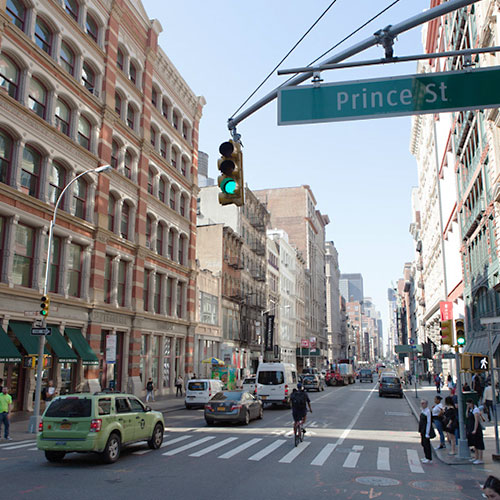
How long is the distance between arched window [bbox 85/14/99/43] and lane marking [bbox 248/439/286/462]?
26.8m

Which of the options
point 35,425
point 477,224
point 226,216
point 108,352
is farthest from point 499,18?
point 226,216

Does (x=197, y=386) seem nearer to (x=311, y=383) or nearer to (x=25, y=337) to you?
(x=25, y=337)

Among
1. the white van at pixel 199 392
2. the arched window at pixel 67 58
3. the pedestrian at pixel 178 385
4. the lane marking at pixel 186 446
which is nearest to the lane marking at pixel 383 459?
the lane marking at pixel 186 446

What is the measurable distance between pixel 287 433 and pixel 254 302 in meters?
46.0

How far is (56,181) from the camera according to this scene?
93.5 feet

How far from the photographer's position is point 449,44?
45688 mm

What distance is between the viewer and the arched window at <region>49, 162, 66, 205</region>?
2786cm

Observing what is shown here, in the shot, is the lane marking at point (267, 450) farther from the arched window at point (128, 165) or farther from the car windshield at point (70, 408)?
the arched window at point (128, 165)

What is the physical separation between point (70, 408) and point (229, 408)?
31.6 feet

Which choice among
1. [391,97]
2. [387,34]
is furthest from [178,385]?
[387,34]

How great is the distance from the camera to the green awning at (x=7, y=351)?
22.1 meters

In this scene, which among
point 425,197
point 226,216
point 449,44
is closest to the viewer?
point 449,44

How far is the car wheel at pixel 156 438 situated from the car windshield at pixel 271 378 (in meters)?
15.2

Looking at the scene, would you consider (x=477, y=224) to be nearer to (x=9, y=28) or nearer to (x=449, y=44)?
(x=449, y=44)
